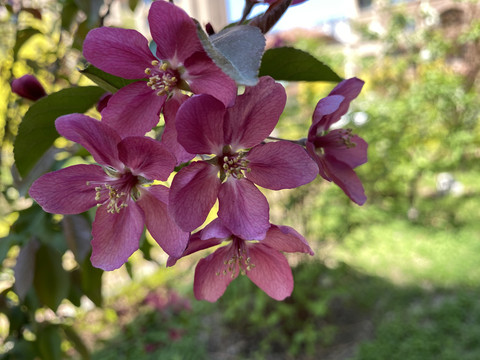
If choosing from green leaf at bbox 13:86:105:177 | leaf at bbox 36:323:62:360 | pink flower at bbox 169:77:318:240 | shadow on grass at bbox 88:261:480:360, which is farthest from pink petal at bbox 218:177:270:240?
shadow on grass at bbox 88:261:480:360

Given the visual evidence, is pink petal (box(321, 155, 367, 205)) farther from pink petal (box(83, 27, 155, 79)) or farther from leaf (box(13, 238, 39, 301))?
leaf (box(13, 238, 39, 301))

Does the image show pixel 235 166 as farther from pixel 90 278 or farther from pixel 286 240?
pixel 90 278

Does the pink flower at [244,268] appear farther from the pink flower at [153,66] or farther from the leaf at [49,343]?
the leaf at [49,343]

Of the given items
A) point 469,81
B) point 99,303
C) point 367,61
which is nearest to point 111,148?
point 99,303

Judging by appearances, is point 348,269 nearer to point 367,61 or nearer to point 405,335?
point 405,335

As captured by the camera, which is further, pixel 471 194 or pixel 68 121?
pixel 471 194

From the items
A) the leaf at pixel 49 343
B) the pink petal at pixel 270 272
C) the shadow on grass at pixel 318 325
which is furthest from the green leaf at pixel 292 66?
the shadow on grass at pixel 318 325

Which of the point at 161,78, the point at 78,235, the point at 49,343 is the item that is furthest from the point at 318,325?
the point at 161,78
